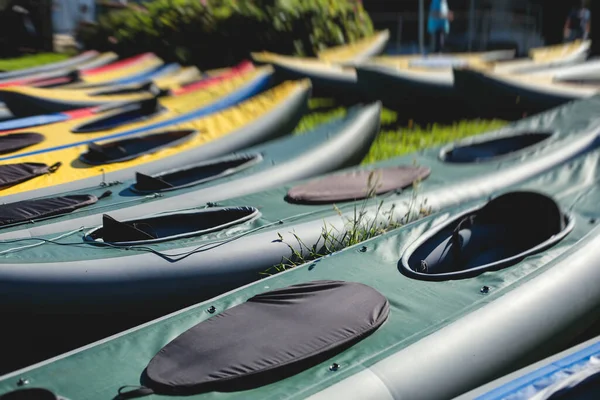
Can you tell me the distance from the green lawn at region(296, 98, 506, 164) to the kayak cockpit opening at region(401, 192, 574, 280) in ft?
9.91

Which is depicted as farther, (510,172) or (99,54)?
(99,54)

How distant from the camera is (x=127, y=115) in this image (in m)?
7.07

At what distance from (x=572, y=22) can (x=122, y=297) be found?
12.8m

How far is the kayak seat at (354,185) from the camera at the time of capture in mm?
4738

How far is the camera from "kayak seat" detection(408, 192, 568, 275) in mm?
4008

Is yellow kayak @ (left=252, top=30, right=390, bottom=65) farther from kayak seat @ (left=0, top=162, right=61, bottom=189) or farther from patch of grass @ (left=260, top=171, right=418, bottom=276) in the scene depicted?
patch of grass @ (left=260, top=171, right=418, bottom=276)

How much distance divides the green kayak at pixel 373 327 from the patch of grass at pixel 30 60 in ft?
37.6

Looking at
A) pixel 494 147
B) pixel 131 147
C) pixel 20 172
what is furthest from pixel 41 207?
pixel 494 147

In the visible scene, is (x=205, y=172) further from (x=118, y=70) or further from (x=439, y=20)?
(x=439, y=20)

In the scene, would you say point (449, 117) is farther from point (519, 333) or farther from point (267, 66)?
point (519, 333)

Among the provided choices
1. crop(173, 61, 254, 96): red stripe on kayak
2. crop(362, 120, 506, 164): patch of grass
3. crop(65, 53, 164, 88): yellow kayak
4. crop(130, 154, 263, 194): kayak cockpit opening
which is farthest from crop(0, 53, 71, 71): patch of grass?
crop(130, 154, 263, 194): kayak cockpit opening

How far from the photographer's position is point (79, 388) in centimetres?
267

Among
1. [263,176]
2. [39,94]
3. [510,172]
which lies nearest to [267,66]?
[39,94]

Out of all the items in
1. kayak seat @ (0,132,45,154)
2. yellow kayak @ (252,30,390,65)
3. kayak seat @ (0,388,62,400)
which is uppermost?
yellow kayak @ (252,30,390,65)
